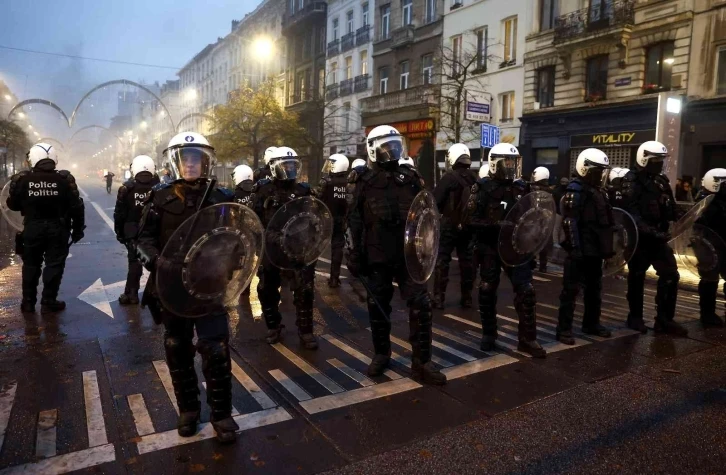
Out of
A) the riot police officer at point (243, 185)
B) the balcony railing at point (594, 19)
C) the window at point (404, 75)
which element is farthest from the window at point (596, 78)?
the riot police officer at point (243, 185)

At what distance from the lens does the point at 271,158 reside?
5668mm

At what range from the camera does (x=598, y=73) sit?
21.7 metres

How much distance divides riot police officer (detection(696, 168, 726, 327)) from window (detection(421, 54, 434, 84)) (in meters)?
22.8

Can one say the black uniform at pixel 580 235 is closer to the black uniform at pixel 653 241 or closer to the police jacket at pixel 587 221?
the police jacket at pixel 587 221

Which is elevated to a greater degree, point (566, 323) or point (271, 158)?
point (271, 158)

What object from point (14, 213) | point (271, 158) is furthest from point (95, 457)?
point (14, 213)

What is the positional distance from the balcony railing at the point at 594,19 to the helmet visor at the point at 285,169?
61.7ft

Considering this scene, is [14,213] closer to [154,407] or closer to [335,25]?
[154,407]

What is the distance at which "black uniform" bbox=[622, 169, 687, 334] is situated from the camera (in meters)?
6.13

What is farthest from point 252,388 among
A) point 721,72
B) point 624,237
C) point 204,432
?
point 721,72

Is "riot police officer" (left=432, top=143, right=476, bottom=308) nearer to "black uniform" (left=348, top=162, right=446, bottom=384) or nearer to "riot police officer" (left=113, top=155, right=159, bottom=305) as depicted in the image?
"black uniform" (left=348, top=162, right=446, bottom=384)

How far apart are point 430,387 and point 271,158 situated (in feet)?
9.23

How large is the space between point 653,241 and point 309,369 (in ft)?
13.6

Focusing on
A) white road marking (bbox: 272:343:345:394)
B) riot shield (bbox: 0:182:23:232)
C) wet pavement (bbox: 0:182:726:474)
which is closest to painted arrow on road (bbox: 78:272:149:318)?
wet pavement (bbox: 0:182:726:474)
